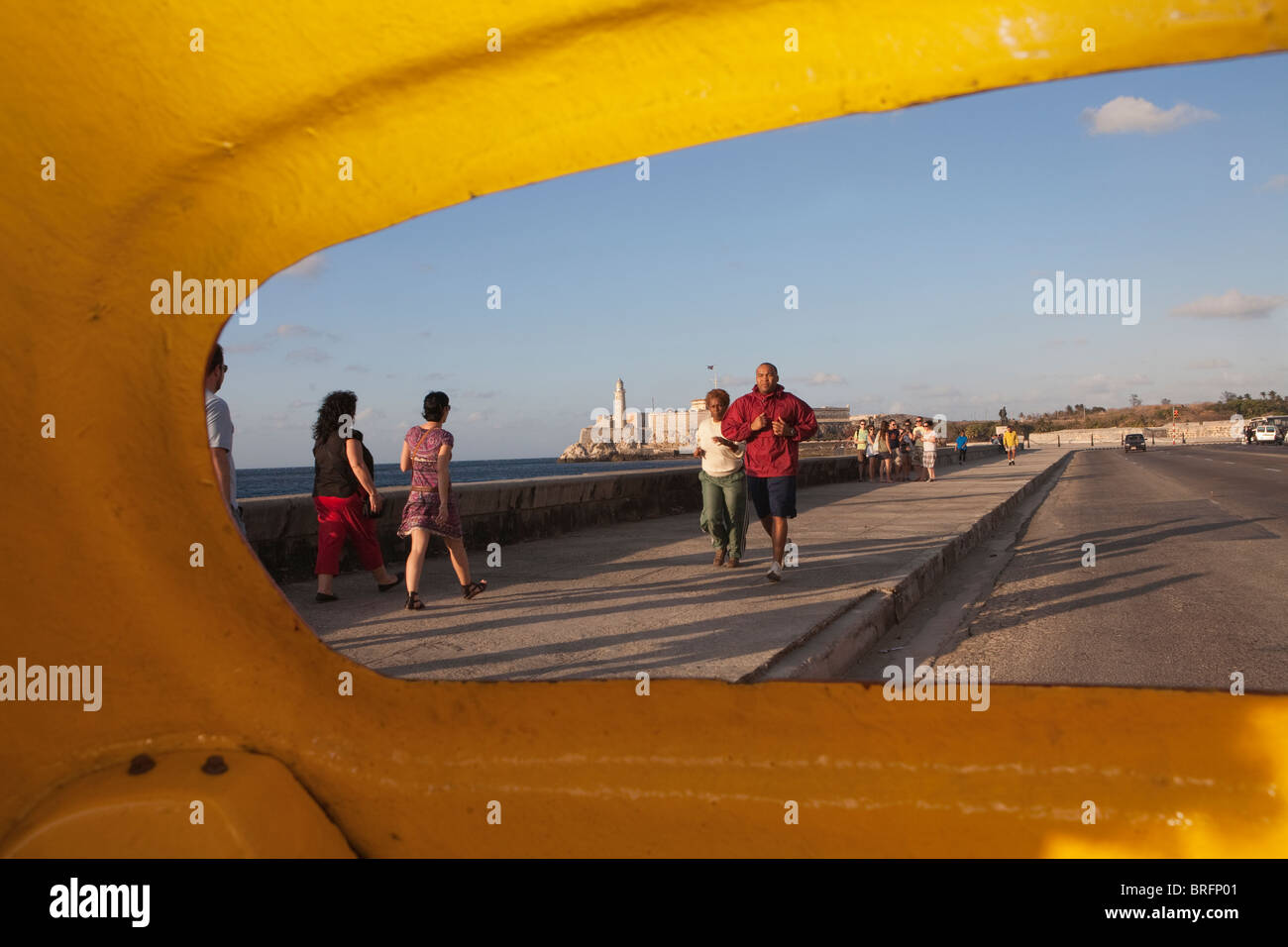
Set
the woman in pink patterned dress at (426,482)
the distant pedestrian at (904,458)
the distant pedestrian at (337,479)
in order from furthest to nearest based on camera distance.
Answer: the distant pedestrian at (904,458)
the distant pedestrian at (337,479)
the woman in pink patterned dress at (426,482)

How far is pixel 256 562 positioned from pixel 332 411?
4.93 m

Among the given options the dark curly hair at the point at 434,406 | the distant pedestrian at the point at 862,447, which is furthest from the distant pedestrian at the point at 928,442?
the dark curly hair at the point at 434,406

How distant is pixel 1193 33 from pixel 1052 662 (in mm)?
4198

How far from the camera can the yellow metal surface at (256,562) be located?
4.30ft

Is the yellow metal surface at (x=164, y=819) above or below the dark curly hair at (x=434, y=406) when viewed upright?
below

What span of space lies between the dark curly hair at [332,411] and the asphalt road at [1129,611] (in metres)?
4.02

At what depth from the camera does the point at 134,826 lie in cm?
146

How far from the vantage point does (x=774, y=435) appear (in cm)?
695

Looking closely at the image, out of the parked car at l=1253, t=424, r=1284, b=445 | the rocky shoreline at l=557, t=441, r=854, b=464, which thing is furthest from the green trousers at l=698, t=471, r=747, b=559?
the rocky shoreline at l=557, t=441, r=854, b=464

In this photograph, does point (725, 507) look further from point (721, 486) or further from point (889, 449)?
point (889, 449)

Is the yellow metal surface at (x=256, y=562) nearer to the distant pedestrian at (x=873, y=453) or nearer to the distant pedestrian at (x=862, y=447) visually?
the distant pedestrian at (x=862, y=447)
